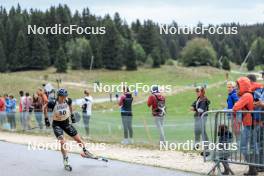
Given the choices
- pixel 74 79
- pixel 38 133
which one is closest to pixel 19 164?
pixel 38 133

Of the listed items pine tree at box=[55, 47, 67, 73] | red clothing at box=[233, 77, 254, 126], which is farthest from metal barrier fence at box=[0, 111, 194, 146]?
pine tree at box=[55, 47, 67, 73]

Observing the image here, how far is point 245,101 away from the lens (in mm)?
9430

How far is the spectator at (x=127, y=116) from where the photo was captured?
15.6 meters

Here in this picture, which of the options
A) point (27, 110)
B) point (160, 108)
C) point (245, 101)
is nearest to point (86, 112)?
point (160, 108)

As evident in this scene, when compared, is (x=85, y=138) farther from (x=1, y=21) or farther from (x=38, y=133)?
(x=1, y=21)

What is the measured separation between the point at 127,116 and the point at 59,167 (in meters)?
4.63

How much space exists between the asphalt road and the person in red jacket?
1.33 meters

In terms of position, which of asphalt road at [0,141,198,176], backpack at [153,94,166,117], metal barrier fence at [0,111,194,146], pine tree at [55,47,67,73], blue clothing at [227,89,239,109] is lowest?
→ asphalt road at [0,141,198,176]

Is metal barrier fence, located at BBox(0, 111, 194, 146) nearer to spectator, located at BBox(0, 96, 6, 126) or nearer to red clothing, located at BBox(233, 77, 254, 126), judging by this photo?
spectator, located at BBox(0, 96, 6, 126)

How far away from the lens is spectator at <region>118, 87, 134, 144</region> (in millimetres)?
15609

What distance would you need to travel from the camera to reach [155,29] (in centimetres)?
14312

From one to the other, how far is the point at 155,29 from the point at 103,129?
127320 millimetres

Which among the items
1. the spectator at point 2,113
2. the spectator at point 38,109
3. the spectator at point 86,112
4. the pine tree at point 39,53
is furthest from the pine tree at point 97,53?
the spectator at point 86,112

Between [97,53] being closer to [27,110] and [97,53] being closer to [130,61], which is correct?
[130,61]
